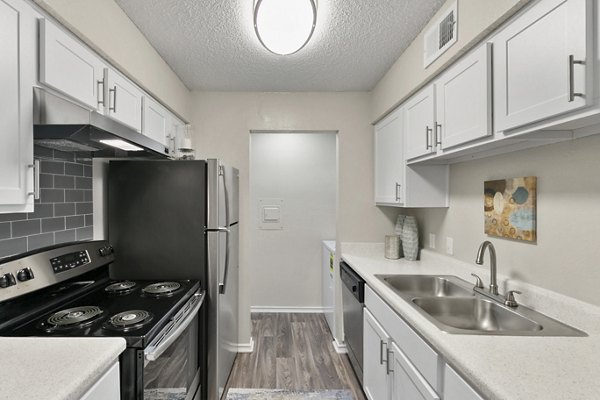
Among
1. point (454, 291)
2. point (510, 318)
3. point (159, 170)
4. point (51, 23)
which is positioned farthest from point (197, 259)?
point (510, 318)

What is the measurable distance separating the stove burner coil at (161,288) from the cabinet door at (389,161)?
66.3 inches

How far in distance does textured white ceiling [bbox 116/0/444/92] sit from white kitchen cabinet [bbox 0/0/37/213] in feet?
2.43

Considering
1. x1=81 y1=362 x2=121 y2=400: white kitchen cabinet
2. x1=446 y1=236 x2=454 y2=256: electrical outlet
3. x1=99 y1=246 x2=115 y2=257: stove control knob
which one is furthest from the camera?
x1=446 y1=236 x2=454 y2=256: electrical outlet

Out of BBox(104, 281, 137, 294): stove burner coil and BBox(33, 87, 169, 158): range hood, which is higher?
BBox(33, 87, 169, 158): range hood

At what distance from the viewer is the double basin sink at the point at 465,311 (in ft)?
4.34

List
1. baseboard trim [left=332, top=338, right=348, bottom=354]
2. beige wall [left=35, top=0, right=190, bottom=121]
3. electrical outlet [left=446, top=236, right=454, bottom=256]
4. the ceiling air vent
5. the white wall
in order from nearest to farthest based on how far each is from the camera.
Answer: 1. beige wall [left=35, top=0, right=190, bottom=121]
2. the ceiling air vent
3. electrical outlet [left=446, top=236, right=454, bottom=256]
4. baseboard trim [left=332, top=338, right=348, bottom=354]
5. the white wall

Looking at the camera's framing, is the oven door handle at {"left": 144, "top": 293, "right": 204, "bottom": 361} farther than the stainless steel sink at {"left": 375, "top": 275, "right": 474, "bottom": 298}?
No

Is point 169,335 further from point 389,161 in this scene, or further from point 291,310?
point 291,310

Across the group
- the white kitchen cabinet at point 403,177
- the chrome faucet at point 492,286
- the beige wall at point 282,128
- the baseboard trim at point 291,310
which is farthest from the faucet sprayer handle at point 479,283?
the baseboard trim at point 291,310

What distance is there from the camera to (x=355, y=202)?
3.26 metres

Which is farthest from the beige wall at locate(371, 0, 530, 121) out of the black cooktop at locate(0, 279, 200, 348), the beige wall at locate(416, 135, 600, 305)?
the black cooktop at locate(0, 279, 200, 348)

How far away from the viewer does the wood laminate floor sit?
2.66 metres

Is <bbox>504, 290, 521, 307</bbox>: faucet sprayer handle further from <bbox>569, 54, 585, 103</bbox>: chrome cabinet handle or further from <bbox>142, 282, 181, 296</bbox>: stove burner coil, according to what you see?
<bbox>142, 282, 181, 296</bbox>: stove burner coil

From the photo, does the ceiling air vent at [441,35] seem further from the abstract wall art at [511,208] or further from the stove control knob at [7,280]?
the stove control knob at [7,280]
